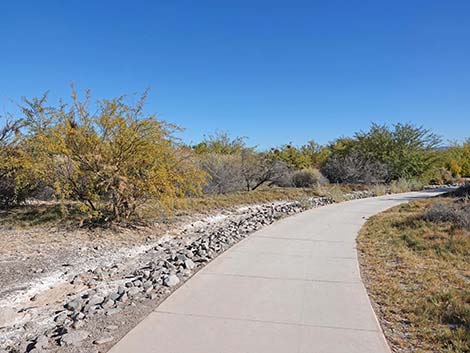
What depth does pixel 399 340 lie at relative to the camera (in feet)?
11.5

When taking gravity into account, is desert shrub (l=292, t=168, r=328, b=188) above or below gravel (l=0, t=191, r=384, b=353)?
above

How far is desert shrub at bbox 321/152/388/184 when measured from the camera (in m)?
22.7

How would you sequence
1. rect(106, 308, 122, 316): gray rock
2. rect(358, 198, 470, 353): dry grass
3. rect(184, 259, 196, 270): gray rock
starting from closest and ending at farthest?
rect(358, 198, 470, 353): dry grass
rect(106, 308, 122, 316): gray rock
rect(184, 259, 196, 270): gray rock

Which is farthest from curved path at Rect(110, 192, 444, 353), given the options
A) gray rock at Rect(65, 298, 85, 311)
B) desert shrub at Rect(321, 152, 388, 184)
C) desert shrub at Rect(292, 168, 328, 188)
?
desert shrub at Rect(321, 152, 388, 184)

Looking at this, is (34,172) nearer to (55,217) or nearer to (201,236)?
(55,217)

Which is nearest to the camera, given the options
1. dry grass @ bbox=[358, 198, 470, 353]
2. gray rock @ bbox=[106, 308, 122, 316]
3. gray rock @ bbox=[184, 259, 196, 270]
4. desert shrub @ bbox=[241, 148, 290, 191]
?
dry grass @ bbox=[358, 198, 470, 353]

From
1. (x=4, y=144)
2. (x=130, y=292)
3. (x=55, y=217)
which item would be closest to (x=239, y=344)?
(x=130, y=292)

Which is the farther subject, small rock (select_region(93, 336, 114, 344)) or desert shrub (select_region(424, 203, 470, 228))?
desert shrub (select_region(424, 203, 470, 228))

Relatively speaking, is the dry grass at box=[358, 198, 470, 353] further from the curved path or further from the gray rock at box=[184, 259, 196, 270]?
the gray rock at box=[184, 259, 196, 270]

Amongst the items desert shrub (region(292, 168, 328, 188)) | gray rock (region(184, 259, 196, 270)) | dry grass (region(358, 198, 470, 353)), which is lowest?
dry grass (region(358, 198, 470, 353))

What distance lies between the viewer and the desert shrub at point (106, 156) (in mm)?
8539

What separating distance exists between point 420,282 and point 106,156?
24.3ft

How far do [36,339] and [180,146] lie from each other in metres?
7.22

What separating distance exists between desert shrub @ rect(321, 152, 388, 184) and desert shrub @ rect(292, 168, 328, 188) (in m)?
1.73
